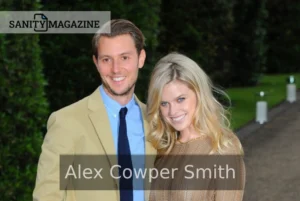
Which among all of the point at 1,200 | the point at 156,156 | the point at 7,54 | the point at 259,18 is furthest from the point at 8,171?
the point at 259,18

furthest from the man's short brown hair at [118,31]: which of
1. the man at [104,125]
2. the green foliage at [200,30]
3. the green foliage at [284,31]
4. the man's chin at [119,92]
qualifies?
the green foliage at [284,31]

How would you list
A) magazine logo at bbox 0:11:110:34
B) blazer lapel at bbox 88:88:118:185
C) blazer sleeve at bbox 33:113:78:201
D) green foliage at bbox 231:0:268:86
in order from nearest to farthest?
blazer sleeve at bbox 33:113:78:201, blazer lapel at bbox 88:88:118:185, magazine logo at bbox 0:11:110:34, green foliage at bbox 231:0:268:86

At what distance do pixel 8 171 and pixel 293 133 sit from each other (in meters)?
10.2

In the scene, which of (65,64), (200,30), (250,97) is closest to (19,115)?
(65,64)

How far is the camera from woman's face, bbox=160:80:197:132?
3.50 metres

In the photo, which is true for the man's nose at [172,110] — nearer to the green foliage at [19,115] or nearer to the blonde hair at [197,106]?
the blonde hair at [197,106]

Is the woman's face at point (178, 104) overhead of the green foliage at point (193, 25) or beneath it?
beneath

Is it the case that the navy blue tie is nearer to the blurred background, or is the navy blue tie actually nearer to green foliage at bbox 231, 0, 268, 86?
the blurred background

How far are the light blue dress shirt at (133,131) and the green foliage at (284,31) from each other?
32273mm

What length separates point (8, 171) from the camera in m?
6.49

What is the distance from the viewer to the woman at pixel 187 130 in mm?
3420

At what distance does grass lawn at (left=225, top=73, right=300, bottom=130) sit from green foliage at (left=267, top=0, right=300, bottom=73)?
2585 mm

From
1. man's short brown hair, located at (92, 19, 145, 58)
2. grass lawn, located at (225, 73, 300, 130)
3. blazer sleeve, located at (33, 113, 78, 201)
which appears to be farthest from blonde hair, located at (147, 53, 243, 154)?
grass lawn, located at (225, 73, 300, 130)

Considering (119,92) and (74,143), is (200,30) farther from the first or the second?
(74,143)
